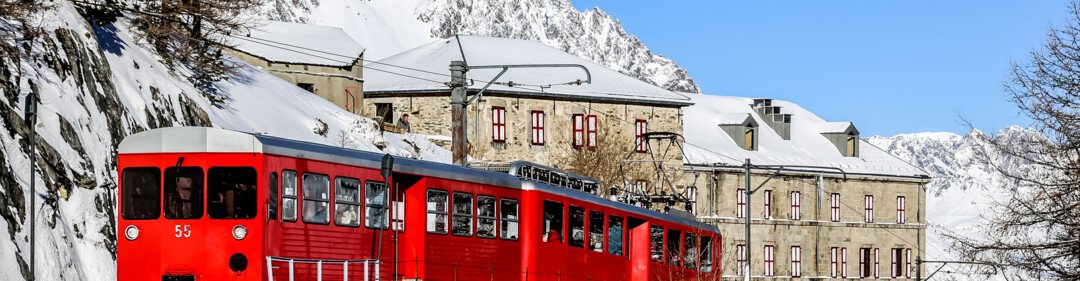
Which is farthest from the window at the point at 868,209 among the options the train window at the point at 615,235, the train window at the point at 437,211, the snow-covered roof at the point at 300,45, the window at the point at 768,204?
the train window at the point at 437,211

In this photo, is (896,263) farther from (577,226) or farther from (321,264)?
(321,264)

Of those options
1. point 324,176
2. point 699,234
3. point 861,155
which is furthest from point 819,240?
point 324,176

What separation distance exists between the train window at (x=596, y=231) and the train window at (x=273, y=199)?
9.93m

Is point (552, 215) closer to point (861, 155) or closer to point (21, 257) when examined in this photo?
point (21, 257)

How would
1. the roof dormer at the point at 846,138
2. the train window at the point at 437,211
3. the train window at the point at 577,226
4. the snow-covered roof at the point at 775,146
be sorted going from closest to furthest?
the train window at the point at 437,211, the train window at the point at 577,226, the snow-covered roof at the point at 775,146, the roof dormer at the point at 846,138

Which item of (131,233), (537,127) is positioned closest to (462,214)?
(131,233)

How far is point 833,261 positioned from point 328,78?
101ft

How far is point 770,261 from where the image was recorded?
8075 centimetres

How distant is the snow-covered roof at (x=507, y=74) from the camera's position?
6981cm

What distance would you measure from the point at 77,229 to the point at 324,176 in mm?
5830

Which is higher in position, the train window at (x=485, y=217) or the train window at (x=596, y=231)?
the train window at (x=485, y=217)

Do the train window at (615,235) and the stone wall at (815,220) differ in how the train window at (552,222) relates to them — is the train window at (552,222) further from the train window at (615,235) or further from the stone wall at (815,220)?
the stone wall at (815,220)

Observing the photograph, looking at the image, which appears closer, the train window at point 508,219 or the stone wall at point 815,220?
the train window at point 508,219

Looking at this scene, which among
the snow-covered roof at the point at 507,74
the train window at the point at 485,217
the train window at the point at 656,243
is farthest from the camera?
the snow-covered roof at the point at 507,74
